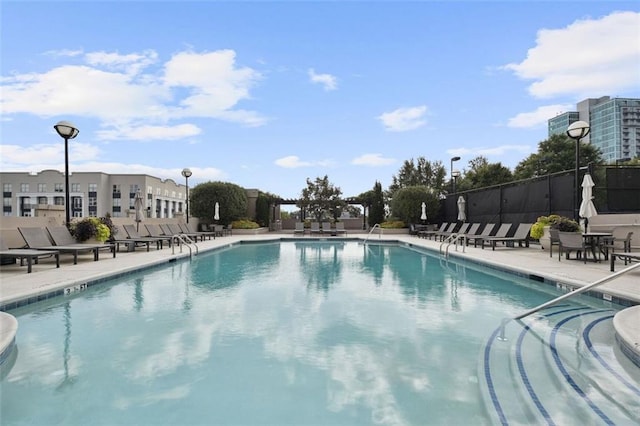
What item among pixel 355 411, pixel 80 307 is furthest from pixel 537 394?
pixel 80 307

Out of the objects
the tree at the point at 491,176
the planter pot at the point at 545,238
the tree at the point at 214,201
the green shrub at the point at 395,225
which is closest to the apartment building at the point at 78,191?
the tree at the point at 214,201

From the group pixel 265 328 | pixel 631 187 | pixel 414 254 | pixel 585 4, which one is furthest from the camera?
pixel 414 254

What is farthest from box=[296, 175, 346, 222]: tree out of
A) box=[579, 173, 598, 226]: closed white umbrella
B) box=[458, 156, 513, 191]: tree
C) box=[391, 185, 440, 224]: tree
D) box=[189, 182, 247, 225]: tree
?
box=[579, 173, 598, 226]: closed white umbrella

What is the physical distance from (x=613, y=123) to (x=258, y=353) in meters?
94.2

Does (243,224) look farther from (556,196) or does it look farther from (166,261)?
(556,196)

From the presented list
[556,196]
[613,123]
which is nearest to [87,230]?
[556,196]

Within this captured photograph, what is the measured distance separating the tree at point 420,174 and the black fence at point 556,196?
17.9 meters

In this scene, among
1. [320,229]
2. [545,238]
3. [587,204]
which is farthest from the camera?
[320,229]

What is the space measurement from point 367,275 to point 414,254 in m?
4.93

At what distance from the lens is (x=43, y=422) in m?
2.53

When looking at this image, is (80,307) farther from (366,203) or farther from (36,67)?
(366,203)

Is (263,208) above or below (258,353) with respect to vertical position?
above

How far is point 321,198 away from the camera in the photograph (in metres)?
25.5

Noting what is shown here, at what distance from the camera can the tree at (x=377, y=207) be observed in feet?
83.9
